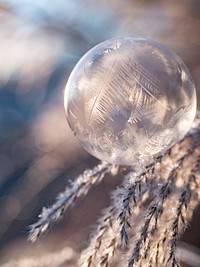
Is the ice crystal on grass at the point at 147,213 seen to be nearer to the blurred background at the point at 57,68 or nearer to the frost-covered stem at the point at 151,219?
the frost-covered stem at the point at 151,219

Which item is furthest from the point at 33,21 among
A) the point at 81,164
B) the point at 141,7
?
the point at 81,164

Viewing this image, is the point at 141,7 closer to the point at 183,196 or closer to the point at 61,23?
the point at 61,23

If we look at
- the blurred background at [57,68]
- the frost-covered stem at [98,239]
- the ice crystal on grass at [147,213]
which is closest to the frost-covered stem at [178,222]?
the ice crystal on grass at [147,213]

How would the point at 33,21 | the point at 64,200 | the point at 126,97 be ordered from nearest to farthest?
the point at 126,97 < the point at 64,200 < the point at 33,21

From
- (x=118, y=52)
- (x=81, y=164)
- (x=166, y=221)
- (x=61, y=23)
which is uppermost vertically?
(x=118, y=52)

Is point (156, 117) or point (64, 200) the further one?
point (64, 200)

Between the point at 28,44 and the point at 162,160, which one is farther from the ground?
the point at 28,44
